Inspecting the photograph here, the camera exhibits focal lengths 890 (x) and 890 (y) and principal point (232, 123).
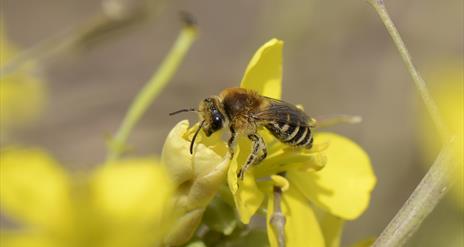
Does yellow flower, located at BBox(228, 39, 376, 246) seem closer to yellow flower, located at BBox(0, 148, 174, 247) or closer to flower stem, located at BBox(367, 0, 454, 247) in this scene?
flower stem, located at BBox(367, 0, 454, 247)

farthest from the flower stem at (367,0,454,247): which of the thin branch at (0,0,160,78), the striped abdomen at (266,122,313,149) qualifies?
the thin branch at (0,0,160,78)

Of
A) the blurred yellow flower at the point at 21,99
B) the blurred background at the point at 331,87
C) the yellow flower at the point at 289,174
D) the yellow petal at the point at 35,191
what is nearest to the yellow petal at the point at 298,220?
the yellow flower at the point at 289,174

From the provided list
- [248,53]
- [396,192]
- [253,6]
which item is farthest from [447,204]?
[253,6]

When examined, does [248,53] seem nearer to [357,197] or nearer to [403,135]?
[403,135]

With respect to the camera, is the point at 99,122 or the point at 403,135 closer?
the point at 403,135

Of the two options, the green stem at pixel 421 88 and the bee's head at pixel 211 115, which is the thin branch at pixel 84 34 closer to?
the bee's head at pixel 211 115

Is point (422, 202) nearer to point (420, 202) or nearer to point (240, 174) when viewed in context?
point (420, 202)
